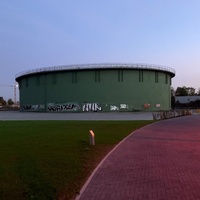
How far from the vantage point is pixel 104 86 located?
76438 mm

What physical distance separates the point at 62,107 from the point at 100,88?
10.1 meters

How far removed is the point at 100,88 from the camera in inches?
3007

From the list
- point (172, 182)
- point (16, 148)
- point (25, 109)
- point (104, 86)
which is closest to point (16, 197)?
point (172, 182)

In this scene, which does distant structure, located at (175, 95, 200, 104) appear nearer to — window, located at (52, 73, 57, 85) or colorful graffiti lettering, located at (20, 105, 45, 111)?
window, located at (52, 73, 57, 85)

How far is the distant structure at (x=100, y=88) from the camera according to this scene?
76.1 m

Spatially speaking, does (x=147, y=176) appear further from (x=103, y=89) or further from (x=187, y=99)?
(x=187, y=99)

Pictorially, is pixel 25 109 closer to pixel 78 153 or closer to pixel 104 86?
pixel 104 86

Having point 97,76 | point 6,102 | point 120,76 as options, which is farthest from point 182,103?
point 6,102

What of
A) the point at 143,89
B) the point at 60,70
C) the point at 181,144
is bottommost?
the point at 181,144

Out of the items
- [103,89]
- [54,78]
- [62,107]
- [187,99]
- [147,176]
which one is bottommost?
[147,176]

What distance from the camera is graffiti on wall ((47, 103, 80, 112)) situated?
251ft

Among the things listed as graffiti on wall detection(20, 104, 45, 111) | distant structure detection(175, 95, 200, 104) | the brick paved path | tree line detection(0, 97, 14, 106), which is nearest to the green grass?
the brick paved path

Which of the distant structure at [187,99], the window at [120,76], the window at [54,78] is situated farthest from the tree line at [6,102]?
the window at [120,76]

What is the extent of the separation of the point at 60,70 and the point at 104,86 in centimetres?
1144
